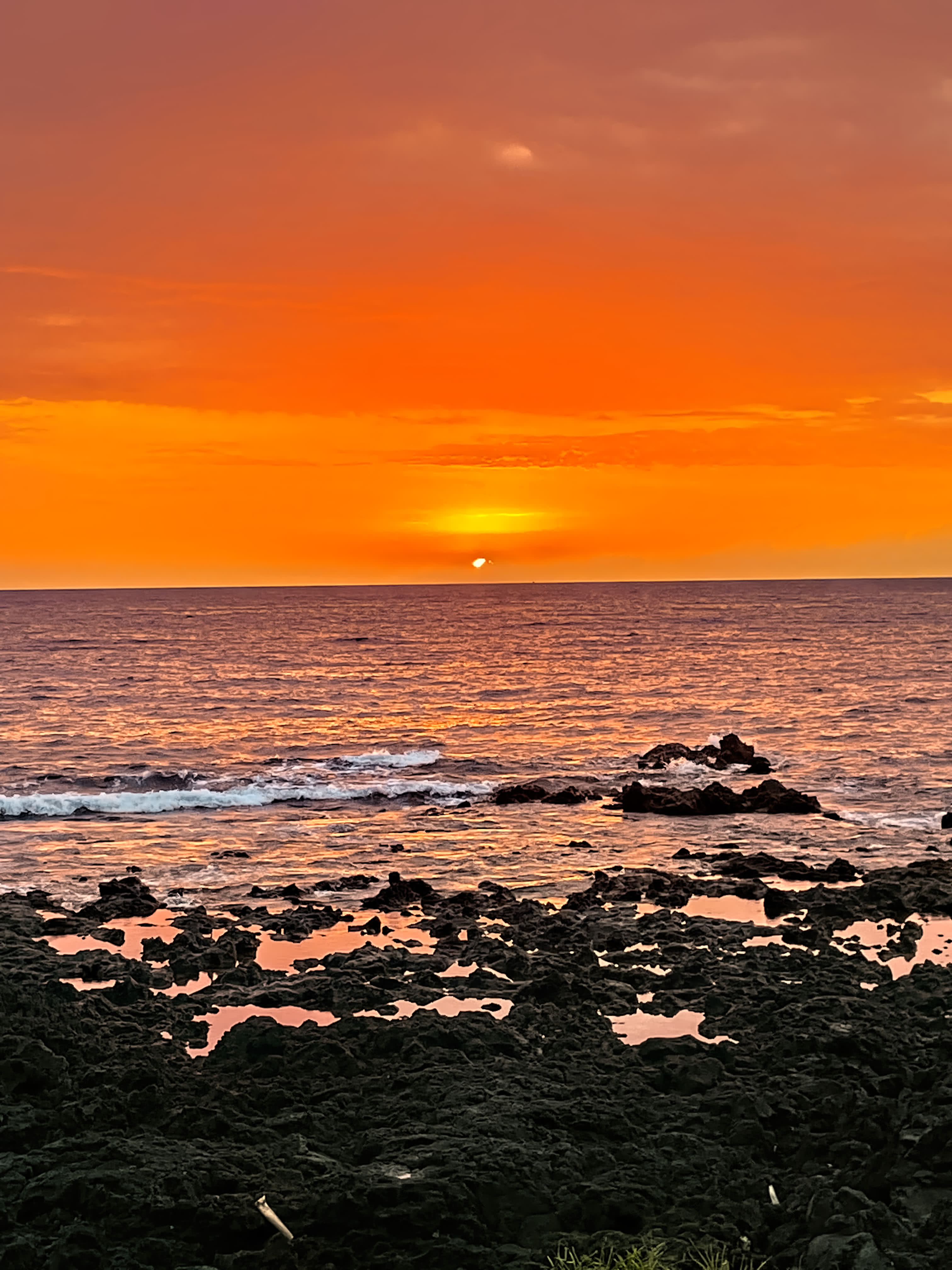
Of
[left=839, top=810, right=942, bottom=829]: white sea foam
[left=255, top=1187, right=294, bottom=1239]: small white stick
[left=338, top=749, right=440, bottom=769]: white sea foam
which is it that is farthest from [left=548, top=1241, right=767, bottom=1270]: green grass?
[left=338, top=749, right=440, bottom=769]: white sea foam

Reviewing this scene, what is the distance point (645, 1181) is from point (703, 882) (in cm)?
1169

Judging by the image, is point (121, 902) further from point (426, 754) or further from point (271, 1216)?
point (426, 754)

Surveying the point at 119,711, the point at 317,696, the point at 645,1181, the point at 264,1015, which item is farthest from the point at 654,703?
the point at 645,1181

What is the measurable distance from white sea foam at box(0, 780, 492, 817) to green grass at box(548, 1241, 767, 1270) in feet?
77.9

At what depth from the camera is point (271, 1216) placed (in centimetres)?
831

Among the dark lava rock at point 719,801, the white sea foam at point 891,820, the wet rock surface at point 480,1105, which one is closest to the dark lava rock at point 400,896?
the wet rock surface at point 480,1105

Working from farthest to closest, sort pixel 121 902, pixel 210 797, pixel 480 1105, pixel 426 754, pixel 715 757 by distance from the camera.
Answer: pixel 426 754, pixel 715 757, pixel 210 797, pixel 121 902, pixel 480 1105

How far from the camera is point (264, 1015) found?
13547mm

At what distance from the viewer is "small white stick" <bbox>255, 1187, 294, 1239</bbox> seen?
8.25 m

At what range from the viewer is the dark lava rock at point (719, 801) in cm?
2838

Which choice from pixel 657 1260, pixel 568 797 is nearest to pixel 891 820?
pixel 568 797

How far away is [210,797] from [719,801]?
13.4m

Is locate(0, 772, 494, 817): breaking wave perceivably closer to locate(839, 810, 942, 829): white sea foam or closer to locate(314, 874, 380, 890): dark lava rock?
locate(839, 810, 942, 829): white sea foam

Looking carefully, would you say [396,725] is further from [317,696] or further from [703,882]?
[703,882]
